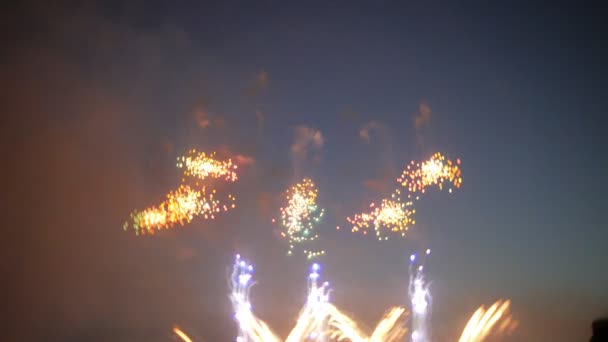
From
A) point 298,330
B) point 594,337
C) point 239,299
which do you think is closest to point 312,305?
point 298,330

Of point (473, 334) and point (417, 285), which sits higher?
point (417, 285)

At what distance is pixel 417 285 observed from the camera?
76.9ft

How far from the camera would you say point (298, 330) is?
24.4m

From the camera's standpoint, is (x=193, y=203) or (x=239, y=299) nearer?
(x=193, y=203)

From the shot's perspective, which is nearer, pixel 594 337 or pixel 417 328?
pixel 594 337

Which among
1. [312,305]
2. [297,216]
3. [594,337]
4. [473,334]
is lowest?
[594,337]

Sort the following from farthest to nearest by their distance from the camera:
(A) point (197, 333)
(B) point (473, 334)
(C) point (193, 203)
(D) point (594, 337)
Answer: (A) point (197, 333)
(B) point (473, 334)
(C) point (193, 203)
(D) point (594, 337)

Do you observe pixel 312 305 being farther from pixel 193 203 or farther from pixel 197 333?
pixel 193 203

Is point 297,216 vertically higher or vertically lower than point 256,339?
higher

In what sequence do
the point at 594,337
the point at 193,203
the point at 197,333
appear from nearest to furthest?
the point at 594,337 → the point at 193,203 → the point at 197,333

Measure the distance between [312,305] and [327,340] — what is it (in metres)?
1.57

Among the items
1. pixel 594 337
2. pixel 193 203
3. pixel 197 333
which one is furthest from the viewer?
pixel 197 333

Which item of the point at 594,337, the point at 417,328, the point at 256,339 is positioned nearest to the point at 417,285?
the point at 417,328

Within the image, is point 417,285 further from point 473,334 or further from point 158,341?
point 158,341
